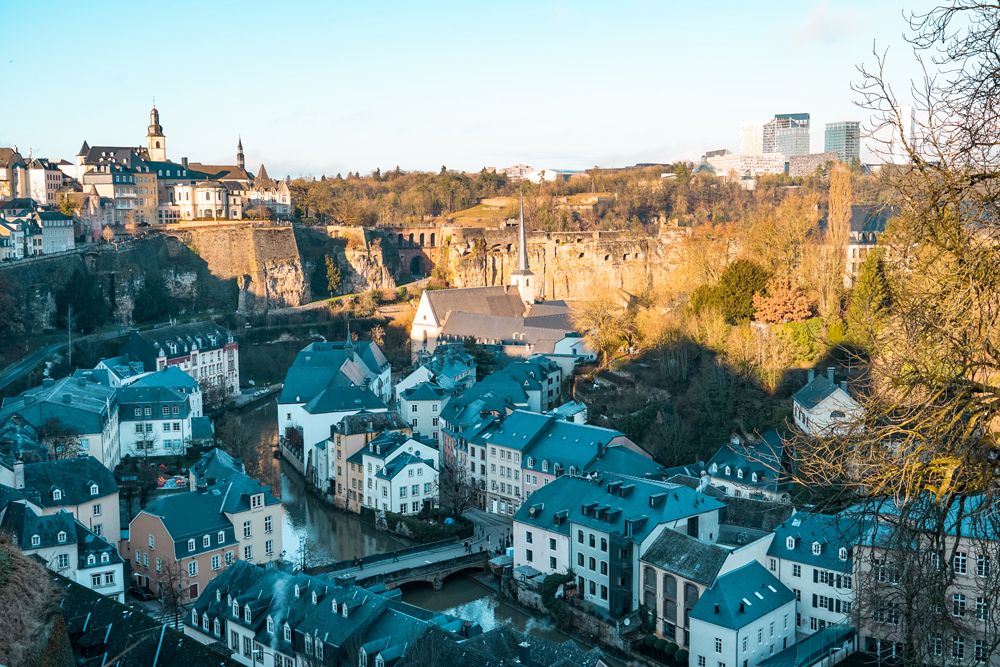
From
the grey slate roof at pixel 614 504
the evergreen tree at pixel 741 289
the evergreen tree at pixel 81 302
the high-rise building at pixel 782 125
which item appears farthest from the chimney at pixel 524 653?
the high-rise building at pixel 782 125

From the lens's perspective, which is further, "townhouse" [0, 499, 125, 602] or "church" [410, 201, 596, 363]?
"church" [410, 201, 596, 363]

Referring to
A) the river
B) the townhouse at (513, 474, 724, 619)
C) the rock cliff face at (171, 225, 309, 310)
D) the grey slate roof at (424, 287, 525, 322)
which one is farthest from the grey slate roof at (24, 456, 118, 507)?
the rock cliff face at (171, 225, 309, 310)

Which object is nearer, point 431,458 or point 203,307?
point 431,458

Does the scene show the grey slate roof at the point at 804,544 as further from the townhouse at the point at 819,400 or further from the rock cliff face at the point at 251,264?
the rock cliff face at the point at 251,264

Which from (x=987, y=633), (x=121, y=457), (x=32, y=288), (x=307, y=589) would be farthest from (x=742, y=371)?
(x=32, y=288)

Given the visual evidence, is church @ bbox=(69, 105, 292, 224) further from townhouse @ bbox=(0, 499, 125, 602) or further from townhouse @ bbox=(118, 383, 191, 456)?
townhouse @ bbox=(0, 499, 125, 602)

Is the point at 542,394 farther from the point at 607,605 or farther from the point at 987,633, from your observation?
the point at 987,633
